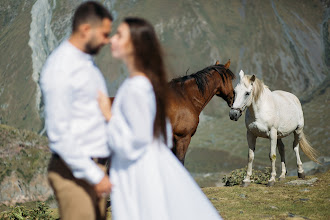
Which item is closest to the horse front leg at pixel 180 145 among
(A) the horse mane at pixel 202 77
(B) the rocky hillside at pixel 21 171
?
(A) the horse mane at pixel 202 77

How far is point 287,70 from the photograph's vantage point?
88.0 ft

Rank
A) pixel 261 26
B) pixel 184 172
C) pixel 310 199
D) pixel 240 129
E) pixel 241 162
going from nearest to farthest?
pixel 184 172 < pixel 310 199 < pixel 241 162 < pixel 240 129 < pixel 261 26

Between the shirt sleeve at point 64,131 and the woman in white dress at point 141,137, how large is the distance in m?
0.21

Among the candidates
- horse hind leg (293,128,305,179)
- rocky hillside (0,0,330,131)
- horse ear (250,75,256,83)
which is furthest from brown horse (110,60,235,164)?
rocky hillside (0,0,330,131)

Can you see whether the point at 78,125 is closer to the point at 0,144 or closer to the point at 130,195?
the point at 130,195

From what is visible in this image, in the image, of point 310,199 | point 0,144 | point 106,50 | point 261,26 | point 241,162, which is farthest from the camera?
point 261,26

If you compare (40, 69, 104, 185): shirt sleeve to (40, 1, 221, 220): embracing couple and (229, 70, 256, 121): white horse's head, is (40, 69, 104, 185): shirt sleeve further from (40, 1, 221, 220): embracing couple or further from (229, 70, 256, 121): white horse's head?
(229, 70, 256, 121): white horse's head

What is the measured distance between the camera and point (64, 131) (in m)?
2.40

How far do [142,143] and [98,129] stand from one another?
1.01ft

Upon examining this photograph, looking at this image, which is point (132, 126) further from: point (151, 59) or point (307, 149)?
point (307, 149)

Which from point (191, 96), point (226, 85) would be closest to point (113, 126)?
point (191, 96)

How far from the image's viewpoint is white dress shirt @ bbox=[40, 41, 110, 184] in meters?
2.41

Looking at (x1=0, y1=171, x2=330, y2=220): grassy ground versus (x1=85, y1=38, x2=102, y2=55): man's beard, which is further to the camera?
(x1=0, y1=171, x2=330, y2=220): grassy ground

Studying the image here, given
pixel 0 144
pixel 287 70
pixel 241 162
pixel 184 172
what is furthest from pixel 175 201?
pixel 287 70
